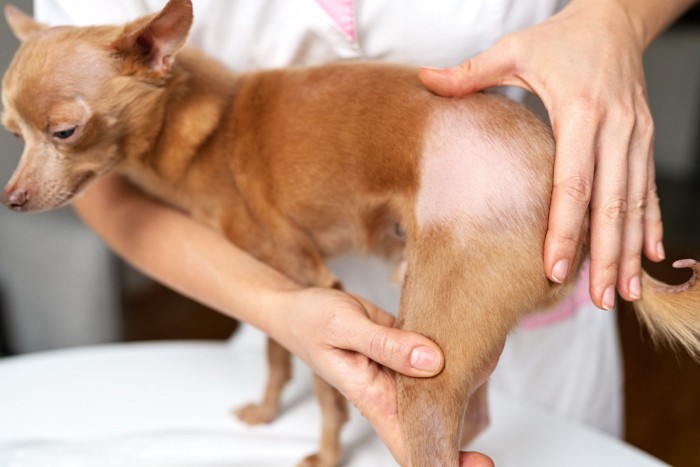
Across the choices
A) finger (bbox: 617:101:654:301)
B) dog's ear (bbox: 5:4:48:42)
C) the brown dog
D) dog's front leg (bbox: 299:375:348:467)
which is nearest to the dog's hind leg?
the brown dog

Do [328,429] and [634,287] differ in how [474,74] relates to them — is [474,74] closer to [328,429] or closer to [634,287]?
[634,287]

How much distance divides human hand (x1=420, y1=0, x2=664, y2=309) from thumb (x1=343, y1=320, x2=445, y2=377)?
0.13 m

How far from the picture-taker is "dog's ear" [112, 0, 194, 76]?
763 millimetres

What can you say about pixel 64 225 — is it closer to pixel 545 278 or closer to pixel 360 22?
pixel 360 22

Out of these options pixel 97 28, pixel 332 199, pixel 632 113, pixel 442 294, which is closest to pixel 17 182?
pixel 97 28

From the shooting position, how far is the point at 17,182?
32.6 inches

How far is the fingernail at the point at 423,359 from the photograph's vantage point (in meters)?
0.68

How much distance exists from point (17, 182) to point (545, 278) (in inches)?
22.2

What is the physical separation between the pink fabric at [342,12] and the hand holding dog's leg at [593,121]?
142 millimetres

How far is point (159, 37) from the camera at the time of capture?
82 centimetres

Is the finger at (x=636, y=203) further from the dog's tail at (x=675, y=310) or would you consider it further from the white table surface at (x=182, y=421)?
the white table surface at (x=182, y=421)

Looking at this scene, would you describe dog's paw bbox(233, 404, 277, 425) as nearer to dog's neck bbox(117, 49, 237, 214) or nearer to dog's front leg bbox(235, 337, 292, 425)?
dog's front leg bbox(235, 337, 292, 425)

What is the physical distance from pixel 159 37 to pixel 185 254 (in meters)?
0.29

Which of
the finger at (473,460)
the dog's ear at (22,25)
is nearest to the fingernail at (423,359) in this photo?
the finger at (473,460)
